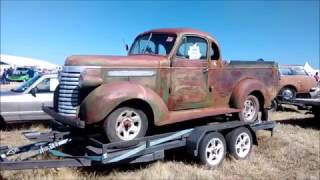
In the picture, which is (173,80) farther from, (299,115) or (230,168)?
(299,115)

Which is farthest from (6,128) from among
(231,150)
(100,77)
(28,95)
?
(231,150)

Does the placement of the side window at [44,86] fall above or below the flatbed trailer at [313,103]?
above

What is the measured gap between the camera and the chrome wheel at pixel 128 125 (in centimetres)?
618

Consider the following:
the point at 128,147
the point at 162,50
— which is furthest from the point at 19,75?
the point at 128,147

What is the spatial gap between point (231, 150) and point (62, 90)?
3342mm

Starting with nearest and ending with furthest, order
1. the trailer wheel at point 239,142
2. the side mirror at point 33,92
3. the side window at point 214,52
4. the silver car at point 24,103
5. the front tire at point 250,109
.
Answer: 1. the trailer wheel at point 239,142
2. the side window at point 214,52
3. the front tire at point 250,109
4. the silver car at point 24,103
5. the side mirror at point 33,92

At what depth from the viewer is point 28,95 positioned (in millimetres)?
10383

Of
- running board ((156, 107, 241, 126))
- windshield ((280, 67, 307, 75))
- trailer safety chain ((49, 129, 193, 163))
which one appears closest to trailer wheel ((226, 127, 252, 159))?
running board ((156, 107, 241, 126))

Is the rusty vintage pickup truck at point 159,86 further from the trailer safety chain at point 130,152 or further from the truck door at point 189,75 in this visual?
the trailer safety chain at point 130,152

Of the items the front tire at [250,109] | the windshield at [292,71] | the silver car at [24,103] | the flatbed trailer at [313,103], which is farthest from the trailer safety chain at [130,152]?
the windshield at [292,71]

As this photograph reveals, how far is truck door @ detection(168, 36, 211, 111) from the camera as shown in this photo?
7.08 meters

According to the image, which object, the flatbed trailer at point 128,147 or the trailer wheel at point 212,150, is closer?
the flatbed trailer at point 128,147

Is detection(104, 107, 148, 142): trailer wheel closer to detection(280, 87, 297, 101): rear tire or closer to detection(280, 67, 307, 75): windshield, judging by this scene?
detection(280, 87, 297, 101): rear tire

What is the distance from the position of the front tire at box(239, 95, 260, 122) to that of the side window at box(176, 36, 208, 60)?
153 cm
